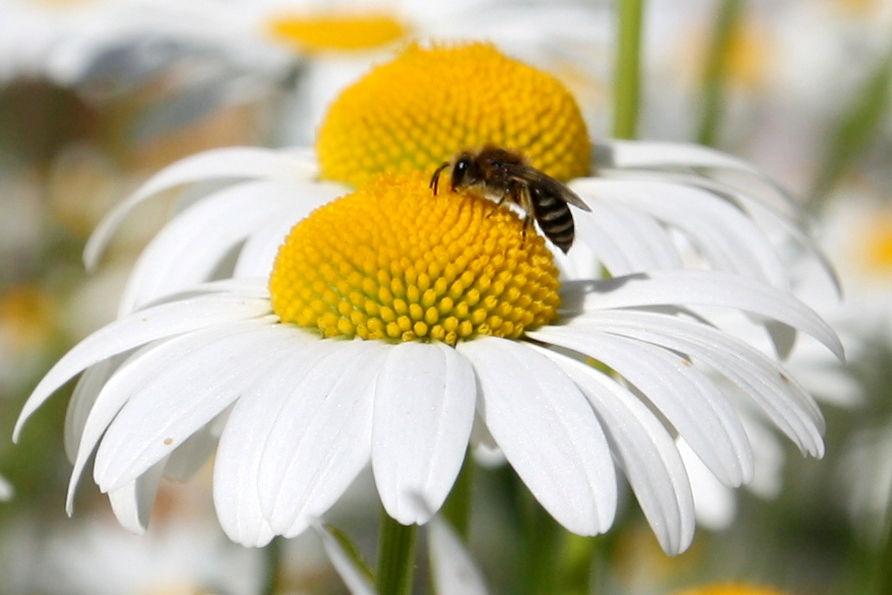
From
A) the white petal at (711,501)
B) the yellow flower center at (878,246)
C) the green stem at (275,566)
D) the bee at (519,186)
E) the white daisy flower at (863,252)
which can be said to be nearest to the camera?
the bee at (519,186)

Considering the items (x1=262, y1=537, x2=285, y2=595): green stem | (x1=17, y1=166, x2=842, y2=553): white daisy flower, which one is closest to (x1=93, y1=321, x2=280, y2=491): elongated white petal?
(x1=17, y1=166, x2=842, y2=553): white daisy flower

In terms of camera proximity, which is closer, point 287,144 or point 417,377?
point 417,377

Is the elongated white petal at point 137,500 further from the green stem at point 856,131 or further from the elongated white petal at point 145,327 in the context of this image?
the green stem at point 856,131

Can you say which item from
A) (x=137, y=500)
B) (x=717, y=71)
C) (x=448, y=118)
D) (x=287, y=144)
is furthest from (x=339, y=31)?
(x=137, y=500)

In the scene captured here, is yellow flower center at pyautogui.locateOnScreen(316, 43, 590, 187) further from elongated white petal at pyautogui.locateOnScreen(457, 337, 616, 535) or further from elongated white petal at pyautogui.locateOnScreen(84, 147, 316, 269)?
elongated white petal at pyautogui.locateOnScreen(457, 337, 616, 535)

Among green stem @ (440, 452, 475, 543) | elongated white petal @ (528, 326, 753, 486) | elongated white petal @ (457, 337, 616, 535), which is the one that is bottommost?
green stem @ (440, 452, 475, 543)

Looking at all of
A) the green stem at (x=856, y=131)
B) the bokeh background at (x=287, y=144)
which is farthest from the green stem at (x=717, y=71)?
the green stem at (x=856, y=131)

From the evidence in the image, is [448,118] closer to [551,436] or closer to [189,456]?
[189,456]
